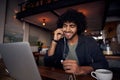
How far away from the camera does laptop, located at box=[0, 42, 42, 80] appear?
22.8 inches

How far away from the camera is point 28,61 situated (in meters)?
0.59

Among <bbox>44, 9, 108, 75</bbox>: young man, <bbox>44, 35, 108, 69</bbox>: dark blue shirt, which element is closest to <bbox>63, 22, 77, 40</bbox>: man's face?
<bbox>44, 9, 108, 75</bbox>: young man

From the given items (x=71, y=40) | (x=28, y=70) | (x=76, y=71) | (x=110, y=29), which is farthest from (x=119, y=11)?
(x=28, y=70)

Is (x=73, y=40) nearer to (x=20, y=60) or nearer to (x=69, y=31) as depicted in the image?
(x=69, y=31)

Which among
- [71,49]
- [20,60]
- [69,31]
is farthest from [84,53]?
[20,60]

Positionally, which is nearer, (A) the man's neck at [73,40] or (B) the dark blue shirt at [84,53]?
(B) the dark blue shirt at [84,53]

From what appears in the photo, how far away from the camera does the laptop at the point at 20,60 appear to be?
58 cm

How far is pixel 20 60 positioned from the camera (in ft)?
2.06

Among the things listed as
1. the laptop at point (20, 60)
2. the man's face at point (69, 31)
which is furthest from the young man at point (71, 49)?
the laptop at point (20, 60)

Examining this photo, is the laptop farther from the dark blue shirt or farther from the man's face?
the man's face

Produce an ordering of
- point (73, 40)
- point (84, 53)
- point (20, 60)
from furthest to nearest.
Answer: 1. point (73, 40)
2. point (84, 53)
3. point (20, 60)

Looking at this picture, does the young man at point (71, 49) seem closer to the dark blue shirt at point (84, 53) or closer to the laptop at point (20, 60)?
the dark blue shirt at point (84, 53)

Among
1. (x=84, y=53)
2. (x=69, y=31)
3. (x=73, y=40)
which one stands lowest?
(x=84, y=53)

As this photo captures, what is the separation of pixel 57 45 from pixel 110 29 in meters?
5.42
